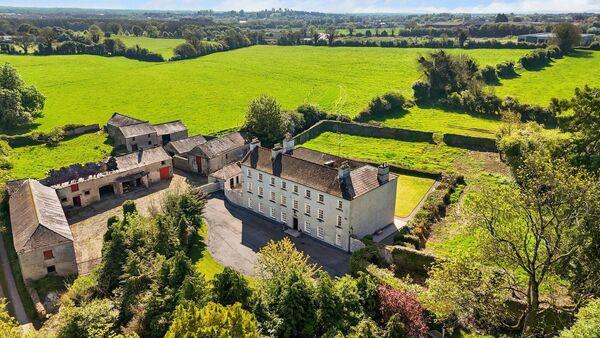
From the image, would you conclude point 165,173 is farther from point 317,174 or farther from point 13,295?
point 317,174

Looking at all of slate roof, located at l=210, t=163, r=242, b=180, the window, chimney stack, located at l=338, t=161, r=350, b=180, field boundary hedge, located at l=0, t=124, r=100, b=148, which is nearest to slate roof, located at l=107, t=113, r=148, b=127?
field boundary hedge, located at l=0, t=124, r=100, b=148

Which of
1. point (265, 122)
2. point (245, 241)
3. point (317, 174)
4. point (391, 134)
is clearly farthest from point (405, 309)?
point (391, 134)

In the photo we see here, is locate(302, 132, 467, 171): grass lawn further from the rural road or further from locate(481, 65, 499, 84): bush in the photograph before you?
locate(481, 65, 499, 84): bush

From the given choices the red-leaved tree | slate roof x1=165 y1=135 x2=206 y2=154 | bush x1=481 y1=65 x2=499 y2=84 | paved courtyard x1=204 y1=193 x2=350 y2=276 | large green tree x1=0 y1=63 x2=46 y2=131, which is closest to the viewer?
the red-leaved tree

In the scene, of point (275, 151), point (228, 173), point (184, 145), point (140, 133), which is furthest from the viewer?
point (140, 133)

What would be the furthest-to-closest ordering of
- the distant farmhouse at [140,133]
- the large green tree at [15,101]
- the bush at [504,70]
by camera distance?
the bush at [504,70] → the large green tree at [15,101] → the distant farmhouse at [140,133]

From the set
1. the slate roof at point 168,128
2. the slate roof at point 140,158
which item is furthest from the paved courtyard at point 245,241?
the slate roof at point 168,128

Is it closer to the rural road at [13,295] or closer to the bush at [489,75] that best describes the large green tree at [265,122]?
the rural road at [13,295]
